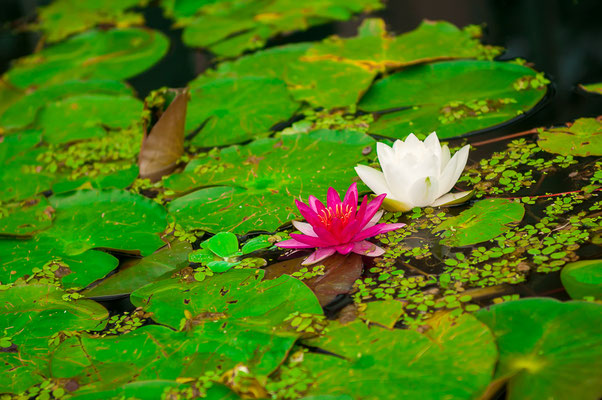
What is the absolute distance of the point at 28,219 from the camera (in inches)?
89.3

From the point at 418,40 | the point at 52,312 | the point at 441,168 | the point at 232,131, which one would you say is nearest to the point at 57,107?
the point at 232,131

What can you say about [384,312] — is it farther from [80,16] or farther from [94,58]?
[80,16]

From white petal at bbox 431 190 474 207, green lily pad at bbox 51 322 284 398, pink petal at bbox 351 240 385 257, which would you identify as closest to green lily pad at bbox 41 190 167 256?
green lily pad at bbox 51 322 284 398

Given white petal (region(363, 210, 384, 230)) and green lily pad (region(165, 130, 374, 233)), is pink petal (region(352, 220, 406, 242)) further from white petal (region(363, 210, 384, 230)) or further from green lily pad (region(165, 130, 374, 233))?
green lily pad (region(165, 130, 374, 233))

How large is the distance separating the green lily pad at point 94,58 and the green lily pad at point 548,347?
8.72 feet

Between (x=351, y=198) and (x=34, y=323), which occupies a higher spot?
(x=351, y=198)

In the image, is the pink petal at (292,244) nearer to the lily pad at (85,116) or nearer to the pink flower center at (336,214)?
the pink flower center at (336,214)

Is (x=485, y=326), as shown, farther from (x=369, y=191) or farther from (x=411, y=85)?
(x=411, y=85)

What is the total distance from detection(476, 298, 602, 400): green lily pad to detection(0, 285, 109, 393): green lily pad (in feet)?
3.47

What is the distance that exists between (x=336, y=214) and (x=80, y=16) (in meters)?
3.58

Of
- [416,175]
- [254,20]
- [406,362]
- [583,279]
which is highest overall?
[254,20]

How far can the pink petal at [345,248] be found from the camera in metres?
1.77

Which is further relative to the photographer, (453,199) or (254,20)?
(254,20)

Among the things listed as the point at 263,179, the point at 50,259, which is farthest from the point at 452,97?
the point at 50,259
